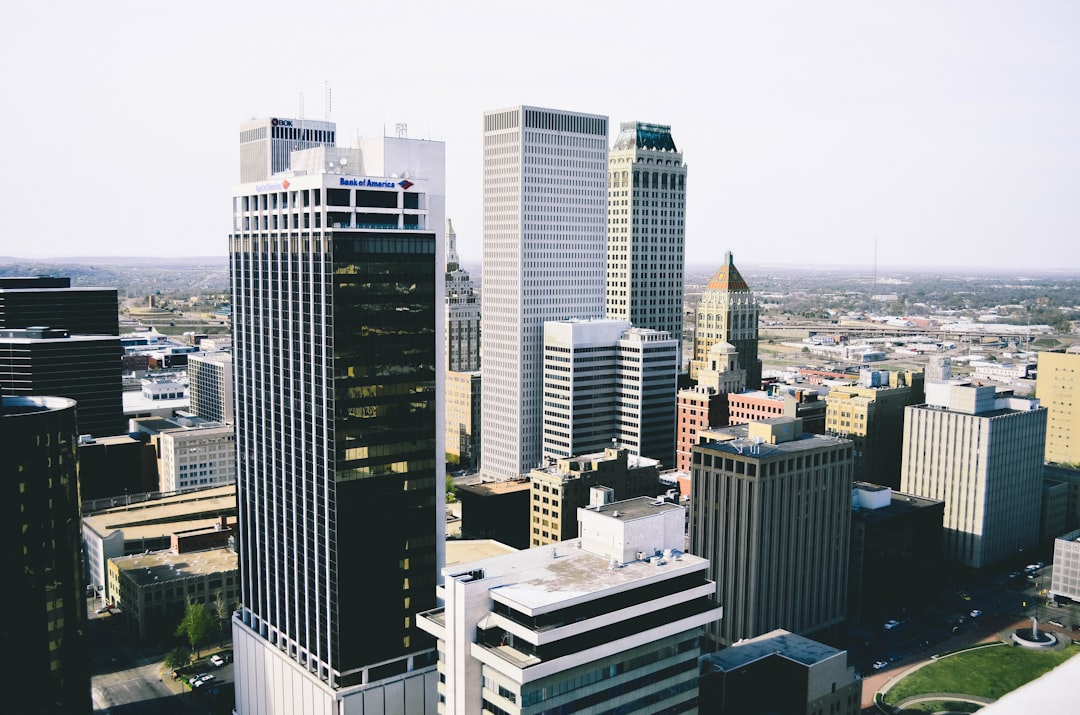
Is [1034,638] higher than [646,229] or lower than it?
lower

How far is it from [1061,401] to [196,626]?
146 metres

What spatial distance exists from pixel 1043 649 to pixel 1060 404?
7644cm

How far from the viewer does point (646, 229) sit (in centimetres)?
19025

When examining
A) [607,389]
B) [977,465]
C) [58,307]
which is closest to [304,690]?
[607,389]

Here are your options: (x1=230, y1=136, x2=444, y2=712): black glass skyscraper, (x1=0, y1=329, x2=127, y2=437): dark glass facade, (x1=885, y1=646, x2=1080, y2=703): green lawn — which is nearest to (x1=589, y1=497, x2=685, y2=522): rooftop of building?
(x1=230, y1=136, x2=444, y2=712): black glass skyscraper

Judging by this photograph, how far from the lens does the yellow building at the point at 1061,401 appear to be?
16225cm

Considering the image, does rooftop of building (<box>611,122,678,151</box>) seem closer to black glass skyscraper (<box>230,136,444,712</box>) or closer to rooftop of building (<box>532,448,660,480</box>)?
rooftop of building (<box>532,448,660,480</box>)

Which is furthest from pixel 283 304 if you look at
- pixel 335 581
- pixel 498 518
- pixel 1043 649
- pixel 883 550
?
pixel 1043 649

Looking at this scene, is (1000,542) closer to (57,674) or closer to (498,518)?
(498,518)

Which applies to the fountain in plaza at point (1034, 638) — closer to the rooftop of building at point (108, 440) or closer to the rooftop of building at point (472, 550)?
the rooftop of building at point (472, 550)

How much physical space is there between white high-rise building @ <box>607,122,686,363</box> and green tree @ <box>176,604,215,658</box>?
107 metres

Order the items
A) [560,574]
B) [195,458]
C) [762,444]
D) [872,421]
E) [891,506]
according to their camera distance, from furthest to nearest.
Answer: [195,458]
[872,421]
[891,506]
[762,444]
[560,574]

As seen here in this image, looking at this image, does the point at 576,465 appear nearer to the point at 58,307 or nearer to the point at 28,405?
the point at 28,405

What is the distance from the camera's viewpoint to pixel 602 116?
163375mm
